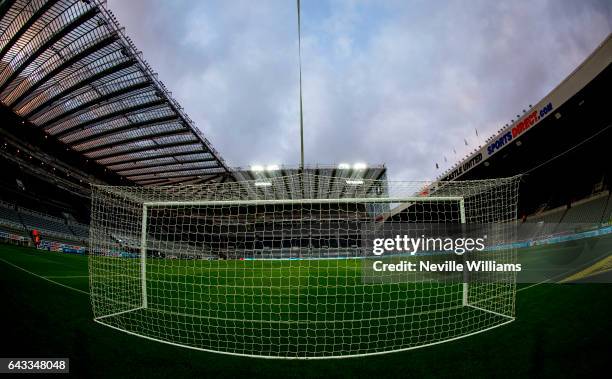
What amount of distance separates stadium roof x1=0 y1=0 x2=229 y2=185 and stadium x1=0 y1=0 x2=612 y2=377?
13cm

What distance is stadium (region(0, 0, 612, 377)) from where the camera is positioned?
3.58 meters

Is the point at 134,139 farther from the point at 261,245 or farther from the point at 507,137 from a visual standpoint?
the point at 507,137

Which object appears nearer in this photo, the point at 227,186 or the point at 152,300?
the point at 227,186

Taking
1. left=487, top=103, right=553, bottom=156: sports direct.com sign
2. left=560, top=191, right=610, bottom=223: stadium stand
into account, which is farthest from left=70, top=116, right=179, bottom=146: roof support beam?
left=560, top=191, right=610, bottom=223: stadium stand

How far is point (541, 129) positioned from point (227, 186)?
16.7 metres

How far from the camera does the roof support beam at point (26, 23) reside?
47.0ft

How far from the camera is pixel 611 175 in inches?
676

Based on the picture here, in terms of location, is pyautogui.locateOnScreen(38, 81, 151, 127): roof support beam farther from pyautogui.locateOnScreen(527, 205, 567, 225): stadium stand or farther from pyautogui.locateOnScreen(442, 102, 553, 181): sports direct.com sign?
pyautogui.locateOnScreen(527, 205, 567, 225): stadium stand

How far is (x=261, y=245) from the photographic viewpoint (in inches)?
677

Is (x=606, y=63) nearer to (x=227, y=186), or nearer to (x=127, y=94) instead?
(x=227, y=186)

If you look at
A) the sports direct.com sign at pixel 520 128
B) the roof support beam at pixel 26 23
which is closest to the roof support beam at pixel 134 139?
the roof support beam at pixel 26 23

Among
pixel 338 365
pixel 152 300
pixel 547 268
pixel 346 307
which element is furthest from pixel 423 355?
pixel 547 268

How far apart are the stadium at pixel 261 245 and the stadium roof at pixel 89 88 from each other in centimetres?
13

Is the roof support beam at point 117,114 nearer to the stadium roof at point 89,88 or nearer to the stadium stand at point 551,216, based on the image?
the stadium roof at point 89,88
